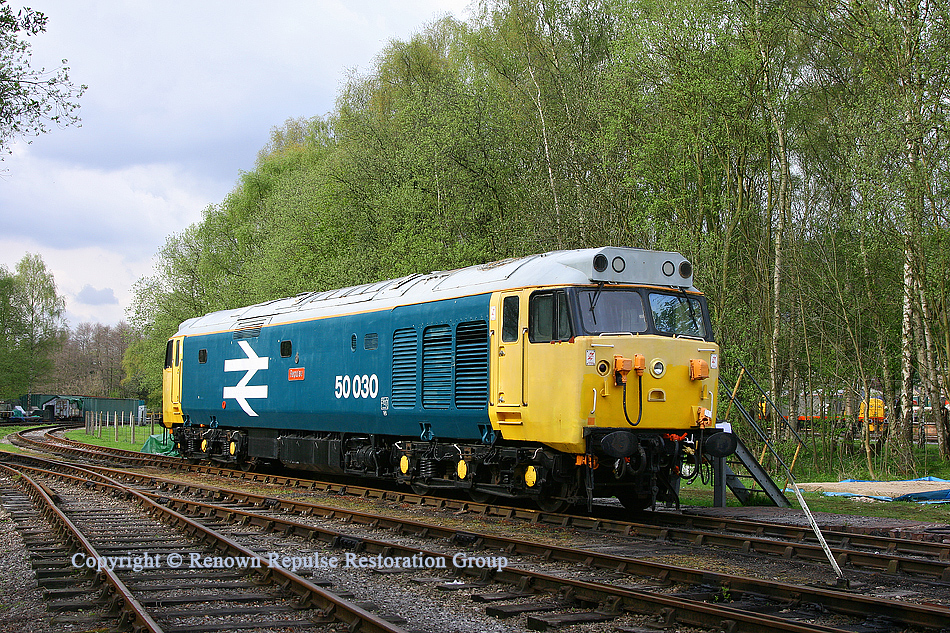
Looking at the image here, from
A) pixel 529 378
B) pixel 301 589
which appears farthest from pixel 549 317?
pixel 301 589

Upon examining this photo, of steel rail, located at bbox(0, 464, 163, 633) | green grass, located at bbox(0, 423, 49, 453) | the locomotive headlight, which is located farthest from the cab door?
green grass, located at bbox(0, 423, 49, 453)

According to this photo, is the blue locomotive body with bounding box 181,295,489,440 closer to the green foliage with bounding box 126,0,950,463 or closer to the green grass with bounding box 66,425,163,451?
the green foliage with bounding box 126,0,950,463

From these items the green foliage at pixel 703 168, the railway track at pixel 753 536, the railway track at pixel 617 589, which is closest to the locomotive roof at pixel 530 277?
the railway track at pixel 753 536

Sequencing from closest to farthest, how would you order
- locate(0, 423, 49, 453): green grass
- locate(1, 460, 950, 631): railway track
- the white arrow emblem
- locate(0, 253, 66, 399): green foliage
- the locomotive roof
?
locate(1, 460, 950, 631): railway track < the locomotive roof < the white arrow emblem < locate(0, 423, 49, 453): green grass < locate(0, 253, 66, 399): green foliage

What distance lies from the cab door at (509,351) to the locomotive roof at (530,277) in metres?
0.25

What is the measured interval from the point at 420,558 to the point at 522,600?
1.78 meters

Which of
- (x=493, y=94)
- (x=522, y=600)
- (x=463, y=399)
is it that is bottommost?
(x=522, y=600)

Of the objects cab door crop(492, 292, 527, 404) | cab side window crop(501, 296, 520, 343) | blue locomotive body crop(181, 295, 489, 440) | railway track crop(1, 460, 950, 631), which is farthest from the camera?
blue locomotive body crop(181, 295, 489, 440)

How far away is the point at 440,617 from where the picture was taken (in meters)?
6.53

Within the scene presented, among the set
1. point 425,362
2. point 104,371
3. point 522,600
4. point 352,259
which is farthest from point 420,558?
point 104,371

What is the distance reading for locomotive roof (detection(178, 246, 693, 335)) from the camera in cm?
1077

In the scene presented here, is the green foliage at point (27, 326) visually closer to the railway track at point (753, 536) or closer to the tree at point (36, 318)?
the tree at point (36, 318)

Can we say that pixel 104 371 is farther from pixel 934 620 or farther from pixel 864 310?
pixel 934 620

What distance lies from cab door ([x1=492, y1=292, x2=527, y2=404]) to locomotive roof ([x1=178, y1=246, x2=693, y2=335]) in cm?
25
